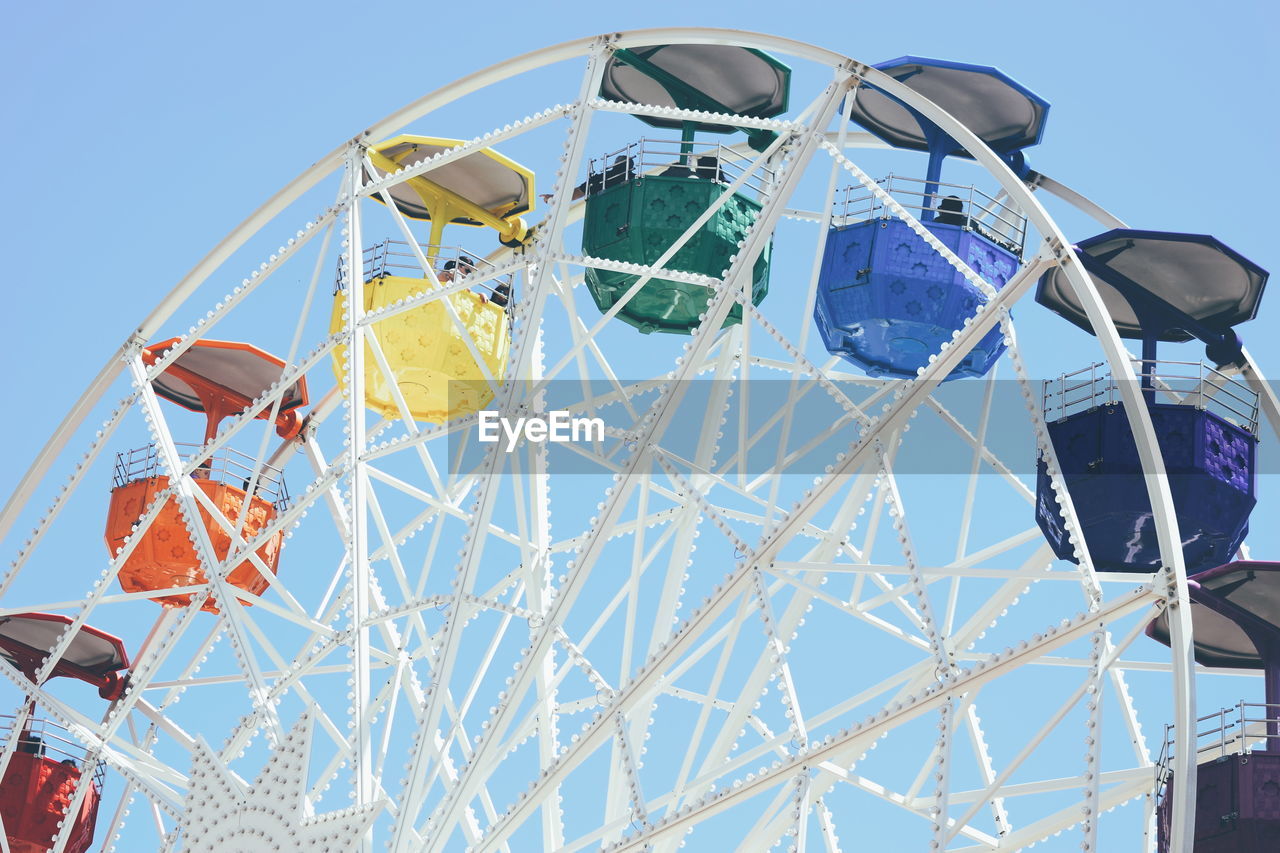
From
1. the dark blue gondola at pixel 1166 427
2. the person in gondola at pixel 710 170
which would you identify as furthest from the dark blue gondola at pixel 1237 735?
the person in gondola at pixel 710 170

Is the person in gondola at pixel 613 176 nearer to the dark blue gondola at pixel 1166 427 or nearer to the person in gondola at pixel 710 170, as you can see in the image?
the person in gondola at pixel 710 170

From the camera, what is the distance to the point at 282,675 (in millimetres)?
27953

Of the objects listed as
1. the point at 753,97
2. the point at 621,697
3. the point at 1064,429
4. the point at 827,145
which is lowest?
the point at 621,697

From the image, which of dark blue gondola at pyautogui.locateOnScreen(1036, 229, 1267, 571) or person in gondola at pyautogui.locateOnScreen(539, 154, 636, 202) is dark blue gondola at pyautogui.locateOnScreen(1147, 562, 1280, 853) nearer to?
dark blue gondola at pyautogui.locateOnScreen(1036, 229, 1267, 571)

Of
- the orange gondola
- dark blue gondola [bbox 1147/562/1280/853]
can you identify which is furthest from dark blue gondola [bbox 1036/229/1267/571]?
the orange gondola

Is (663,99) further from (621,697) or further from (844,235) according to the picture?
(621,697)

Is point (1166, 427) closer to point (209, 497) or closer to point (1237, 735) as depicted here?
point (1237, 735)

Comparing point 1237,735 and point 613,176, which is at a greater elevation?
point 613,176

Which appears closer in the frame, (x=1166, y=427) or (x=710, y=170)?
(x=1166, y=427)

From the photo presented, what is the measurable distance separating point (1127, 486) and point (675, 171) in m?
7.36

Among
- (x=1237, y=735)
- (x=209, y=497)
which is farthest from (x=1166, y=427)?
(x=209, y=497)

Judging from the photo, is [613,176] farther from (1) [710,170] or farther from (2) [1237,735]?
(2) [1237,735]

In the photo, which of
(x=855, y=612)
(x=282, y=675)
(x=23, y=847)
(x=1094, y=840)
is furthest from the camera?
(x=23, y=847)

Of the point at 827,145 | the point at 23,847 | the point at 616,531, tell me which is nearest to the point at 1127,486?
the point at 827,145
